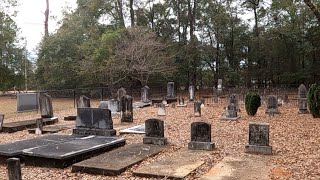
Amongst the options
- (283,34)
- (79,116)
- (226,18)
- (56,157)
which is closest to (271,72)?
(283,34)

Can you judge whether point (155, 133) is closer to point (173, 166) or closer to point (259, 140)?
point (173, 166)

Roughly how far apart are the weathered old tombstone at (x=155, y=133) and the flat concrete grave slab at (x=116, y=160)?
0.42 metres

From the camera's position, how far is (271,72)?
111 ft

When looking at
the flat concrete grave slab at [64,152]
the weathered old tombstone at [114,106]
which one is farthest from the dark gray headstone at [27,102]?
the flat concrete grave slab at [64,152]

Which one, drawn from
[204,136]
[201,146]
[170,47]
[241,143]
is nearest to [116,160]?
[201,146]

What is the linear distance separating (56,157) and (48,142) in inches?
74.1

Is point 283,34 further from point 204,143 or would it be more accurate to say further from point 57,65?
point 204,143

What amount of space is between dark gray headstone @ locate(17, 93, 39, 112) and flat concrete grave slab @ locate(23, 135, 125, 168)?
1140 centimetres

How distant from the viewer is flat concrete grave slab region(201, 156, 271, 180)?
21.5ft

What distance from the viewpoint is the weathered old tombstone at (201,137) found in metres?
9.11

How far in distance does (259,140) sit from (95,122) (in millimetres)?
5086

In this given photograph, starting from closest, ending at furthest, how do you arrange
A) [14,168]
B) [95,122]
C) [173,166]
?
1. [14,168]
2. [173,166]
3. [95,122]

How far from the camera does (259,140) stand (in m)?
8.72

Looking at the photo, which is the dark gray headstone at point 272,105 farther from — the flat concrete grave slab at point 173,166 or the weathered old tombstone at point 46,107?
the weathered old tombstone at point 46,107
